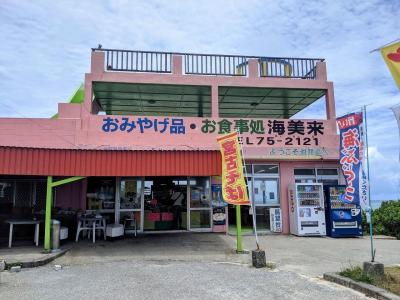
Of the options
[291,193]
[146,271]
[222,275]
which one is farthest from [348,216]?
[146,271]

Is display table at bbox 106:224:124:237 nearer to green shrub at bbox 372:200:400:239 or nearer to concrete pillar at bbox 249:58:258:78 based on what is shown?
concrete pillar at bbox 249:58:258:78

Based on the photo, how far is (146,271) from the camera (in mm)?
8062

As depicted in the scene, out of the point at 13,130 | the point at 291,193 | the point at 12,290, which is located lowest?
the point at 12,290

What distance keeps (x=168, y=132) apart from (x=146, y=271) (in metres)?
6.17

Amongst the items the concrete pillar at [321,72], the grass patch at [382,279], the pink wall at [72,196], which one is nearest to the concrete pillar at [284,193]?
the concrete pillar at [321,72]

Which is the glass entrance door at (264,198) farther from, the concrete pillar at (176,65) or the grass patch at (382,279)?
the grass patch at (382,279)

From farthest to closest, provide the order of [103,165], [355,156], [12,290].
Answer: [103,165]
[355,156]
[12,290]

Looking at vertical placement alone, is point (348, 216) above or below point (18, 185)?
below

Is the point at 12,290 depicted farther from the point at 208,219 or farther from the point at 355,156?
the point at 208,219

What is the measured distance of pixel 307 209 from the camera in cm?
1336

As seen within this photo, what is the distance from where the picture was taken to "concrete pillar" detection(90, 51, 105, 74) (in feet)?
44.7

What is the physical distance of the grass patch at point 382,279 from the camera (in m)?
6.37

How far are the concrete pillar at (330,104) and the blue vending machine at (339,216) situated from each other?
9.65ft

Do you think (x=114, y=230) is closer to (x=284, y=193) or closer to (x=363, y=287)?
(x=284, y=193)
